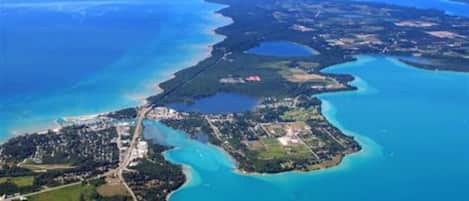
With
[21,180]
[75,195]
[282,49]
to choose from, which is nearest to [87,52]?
[282,49]

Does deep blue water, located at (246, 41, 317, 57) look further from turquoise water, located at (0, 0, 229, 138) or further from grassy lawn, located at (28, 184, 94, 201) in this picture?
grassy lawn, located at (28, 184, 94, 201)

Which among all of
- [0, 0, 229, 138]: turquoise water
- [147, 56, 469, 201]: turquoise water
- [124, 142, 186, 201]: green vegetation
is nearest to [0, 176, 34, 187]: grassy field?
[124, 142, 186, 201]: green vegetation

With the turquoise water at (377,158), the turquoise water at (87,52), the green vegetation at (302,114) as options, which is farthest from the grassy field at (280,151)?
the turquoise water at (87,52)

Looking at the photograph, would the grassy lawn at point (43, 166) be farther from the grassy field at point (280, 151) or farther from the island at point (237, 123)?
the grassy field at point (280, 151)

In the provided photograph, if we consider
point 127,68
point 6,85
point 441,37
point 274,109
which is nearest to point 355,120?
point 274,109

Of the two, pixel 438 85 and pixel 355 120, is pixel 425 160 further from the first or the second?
pixel 438 85

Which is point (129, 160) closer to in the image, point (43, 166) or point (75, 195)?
point (43, 166)
